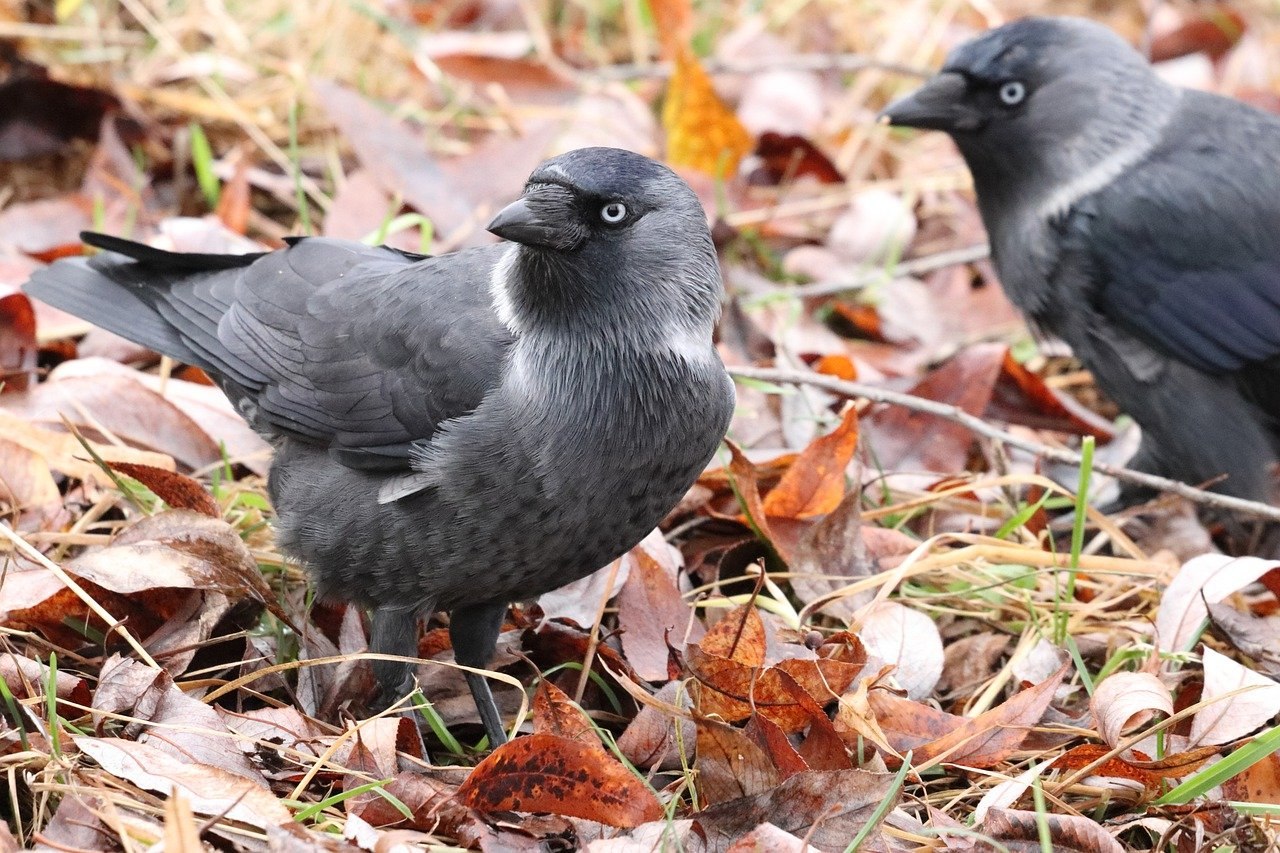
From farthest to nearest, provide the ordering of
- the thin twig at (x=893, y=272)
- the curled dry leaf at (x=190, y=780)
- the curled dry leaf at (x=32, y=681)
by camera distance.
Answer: the thin twig at (x=893, y=272), the curled dry leaf at (x=32, y=681), the curled dry leaf at (x=190, y=780)

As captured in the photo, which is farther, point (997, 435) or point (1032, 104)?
point (1032, 104)

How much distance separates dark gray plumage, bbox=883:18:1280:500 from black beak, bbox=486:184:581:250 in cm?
231

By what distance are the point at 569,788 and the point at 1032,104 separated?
10.8 ft

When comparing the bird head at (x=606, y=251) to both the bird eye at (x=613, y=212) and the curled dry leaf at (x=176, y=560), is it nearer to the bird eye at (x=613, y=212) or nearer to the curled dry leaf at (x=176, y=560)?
the bird eye at (x=613, y=212)

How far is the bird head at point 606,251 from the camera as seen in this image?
2.91 m

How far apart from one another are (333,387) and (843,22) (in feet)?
15.5

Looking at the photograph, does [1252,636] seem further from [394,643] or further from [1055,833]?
[394,643]

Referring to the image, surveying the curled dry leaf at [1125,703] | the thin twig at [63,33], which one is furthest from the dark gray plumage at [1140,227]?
the thin twig at [63,33]

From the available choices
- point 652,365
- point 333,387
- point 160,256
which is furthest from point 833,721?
point 160,256

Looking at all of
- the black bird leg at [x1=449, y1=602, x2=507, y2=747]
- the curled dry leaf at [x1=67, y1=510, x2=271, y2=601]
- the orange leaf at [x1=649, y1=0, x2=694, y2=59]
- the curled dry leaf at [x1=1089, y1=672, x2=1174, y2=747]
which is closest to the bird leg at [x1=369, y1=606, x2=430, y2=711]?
the black bird leg at [x1=449, y1=602, x2=507, y2=747]

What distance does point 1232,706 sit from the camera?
290 cm

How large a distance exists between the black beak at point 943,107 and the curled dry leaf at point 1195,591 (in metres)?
2.00

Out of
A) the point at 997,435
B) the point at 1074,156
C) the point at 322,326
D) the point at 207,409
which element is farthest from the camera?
the point at 1074,156

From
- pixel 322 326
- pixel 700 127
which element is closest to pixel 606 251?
pixel 322 326
